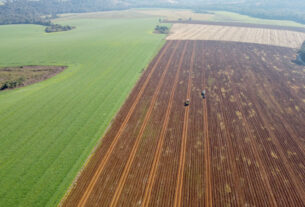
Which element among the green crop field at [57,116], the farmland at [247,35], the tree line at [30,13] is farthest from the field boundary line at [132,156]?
the tree line at [30,13]

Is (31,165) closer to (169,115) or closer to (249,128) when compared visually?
(169,115)

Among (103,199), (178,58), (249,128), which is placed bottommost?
(103,199)

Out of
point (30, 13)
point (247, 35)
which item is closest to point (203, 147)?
point (247, 35)

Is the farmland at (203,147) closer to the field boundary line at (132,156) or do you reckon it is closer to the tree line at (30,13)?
the field boundary line at (132,156)

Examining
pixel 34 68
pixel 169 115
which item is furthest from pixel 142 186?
pixel 34 68

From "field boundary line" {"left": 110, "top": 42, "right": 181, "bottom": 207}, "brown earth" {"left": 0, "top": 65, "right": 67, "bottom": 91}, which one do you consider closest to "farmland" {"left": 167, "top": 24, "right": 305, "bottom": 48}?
"brown earth" {"left": 0, "top": 65, "right": 67, "bottom": 91}
